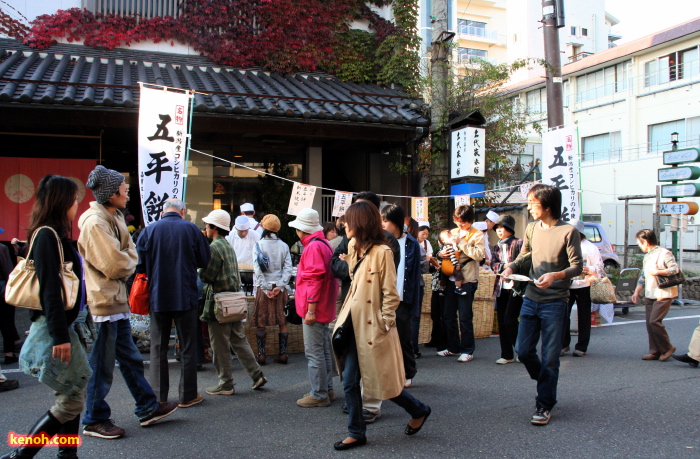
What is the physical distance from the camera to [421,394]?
212 inches

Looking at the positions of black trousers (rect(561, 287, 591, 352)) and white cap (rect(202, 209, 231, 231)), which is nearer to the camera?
white cap (rect(202, 209, 231, 231))

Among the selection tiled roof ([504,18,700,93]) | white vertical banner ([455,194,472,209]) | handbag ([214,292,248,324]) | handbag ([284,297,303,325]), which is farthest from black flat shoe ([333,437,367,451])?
tiled roof ([504,18,700,93])

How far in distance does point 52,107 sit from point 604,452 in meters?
8.32

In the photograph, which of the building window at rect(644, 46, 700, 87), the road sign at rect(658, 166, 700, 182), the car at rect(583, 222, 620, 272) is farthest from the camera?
the building window at rect(644, 46, 700, 87)

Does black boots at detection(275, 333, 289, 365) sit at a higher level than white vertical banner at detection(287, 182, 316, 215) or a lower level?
lower

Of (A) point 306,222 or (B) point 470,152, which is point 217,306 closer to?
(A) point 306,222

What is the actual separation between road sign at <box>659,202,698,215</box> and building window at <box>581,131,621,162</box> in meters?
18.2

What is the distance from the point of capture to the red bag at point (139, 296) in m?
4.76

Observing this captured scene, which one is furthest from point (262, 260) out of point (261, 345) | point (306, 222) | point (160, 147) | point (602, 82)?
point (602, 82)

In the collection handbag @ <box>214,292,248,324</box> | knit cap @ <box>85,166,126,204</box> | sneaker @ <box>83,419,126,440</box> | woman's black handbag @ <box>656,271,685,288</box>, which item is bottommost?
sneaker @ <box>83,419,126,440</box>

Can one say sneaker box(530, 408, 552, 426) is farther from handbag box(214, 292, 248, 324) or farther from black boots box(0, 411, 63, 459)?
black boots box(0, 411, 63, 459)

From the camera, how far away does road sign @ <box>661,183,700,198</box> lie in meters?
12.2

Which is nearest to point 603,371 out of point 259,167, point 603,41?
point 259,167

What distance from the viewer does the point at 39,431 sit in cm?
330
